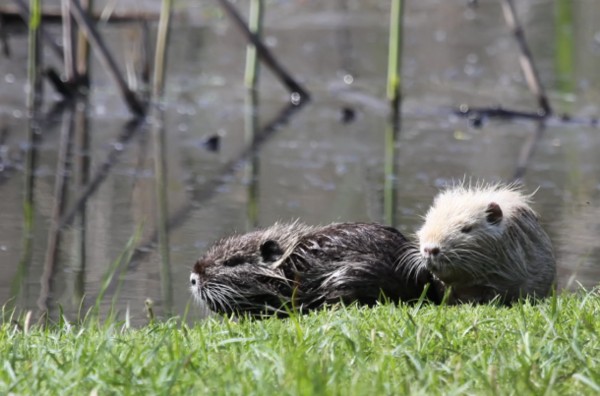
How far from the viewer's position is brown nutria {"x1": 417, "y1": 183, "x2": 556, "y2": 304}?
5.96m

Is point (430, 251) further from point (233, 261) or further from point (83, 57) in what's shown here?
point (83, 57)

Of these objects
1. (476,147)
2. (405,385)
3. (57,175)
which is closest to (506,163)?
(476,147)

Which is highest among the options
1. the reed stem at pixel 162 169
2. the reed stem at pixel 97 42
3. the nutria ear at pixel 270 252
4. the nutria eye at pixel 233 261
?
the reed stem at pixel 97 42

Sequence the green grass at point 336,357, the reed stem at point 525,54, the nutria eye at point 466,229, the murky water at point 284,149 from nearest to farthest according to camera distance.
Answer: the green grass at point 336,357
the nutria eye at point 466,229
the murky water at point 284,149
the reed stem at point 525,54

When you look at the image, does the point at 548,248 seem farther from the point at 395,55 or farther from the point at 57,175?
the point at 395,55

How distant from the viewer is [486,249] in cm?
605

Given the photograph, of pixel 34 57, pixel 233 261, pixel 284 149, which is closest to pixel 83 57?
pixel 34 57

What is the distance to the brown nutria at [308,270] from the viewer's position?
6.07m

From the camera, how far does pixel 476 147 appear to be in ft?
44.8

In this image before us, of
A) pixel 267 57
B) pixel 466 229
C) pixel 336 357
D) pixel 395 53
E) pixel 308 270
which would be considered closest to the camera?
pixel 336 357

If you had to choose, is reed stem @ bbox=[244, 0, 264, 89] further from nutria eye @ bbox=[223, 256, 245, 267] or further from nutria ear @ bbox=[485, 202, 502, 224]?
nutria ear @ bbox=[485, 202, 502, 224]

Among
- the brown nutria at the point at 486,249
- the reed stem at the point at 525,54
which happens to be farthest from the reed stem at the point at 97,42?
the brown nutria at the point at 486,249

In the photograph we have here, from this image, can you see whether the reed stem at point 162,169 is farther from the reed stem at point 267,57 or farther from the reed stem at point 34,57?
the reed stem at point 34,57

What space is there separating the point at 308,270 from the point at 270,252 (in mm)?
242
